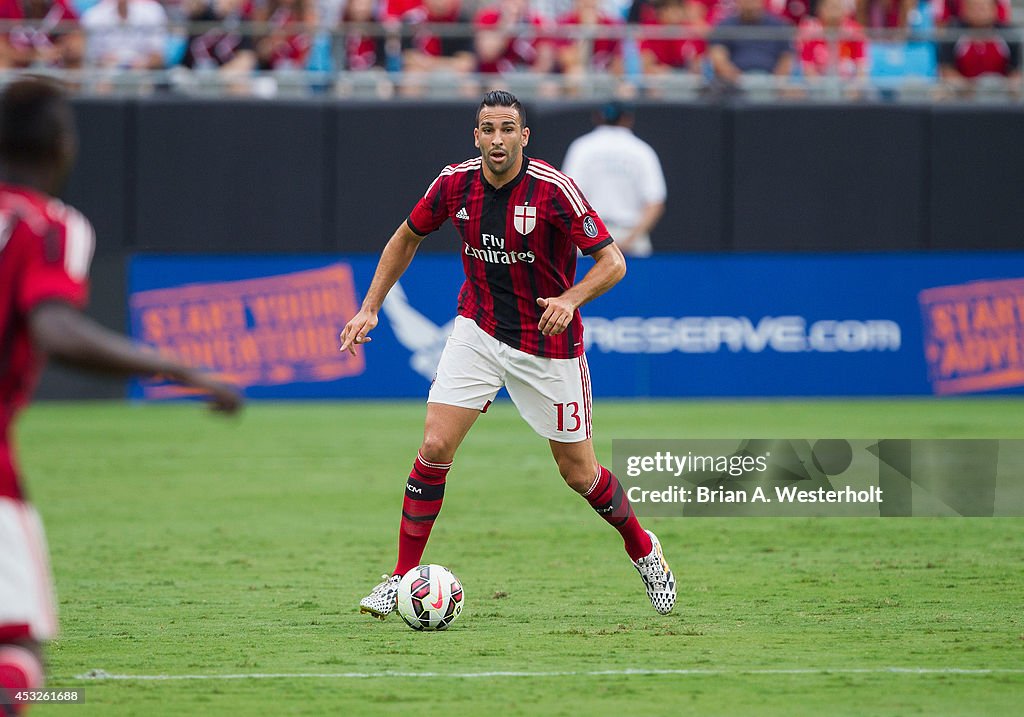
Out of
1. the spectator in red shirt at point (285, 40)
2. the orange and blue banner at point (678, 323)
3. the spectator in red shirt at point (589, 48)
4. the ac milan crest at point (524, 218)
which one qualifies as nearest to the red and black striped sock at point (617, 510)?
the ac milan crest at point (524, 218)

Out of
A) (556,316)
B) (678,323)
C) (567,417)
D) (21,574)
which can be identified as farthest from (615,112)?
(21,574)

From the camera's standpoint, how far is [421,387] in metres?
17.5

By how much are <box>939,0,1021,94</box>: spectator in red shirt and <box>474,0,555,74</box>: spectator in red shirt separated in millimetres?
4885

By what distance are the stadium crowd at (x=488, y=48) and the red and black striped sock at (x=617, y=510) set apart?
10818 millimetres

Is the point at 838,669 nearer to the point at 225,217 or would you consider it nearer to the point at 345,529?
the point at 345,529

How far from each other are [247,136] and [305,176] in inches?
31.8

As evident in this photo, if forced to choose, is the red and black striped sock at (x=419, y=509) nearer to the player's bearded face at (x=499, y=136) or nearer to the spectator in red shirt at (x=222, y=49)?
the player's bearded face at (x=499, y=136)

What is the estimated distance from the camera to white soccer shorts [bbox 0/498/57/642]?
4102mm

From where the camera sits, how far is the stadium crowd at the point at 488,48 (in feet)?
58.2

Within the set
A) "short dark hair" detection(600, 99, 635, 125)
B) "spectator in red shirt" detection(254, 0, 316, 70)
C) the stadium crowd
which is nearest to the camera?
"short dark hair" detection(600, 99, 635, 125)

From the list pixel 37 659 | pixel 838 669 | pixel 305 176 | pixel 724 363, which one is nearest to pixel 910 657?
pixel 838 669

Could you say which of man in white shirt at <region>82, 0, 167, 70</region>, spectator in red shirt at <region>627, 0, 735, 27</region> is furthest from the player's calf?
spectator in red shirt at <region>627, 0, 735, 27</region>

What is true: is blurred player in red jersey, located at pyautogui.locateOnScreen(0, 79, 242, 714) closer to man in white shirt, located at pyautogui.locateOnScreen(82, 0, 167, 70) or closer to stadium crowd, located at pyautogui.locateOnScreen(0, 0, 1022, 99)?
stadium crowd, located at pyautogui.locateOnScreen(0, 0, 1022, 99)

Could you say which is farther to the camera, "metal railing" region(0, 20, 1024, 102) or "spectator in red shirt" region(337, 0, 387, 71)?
"spectator in red shirt" region(337, 0, 387, 71)
